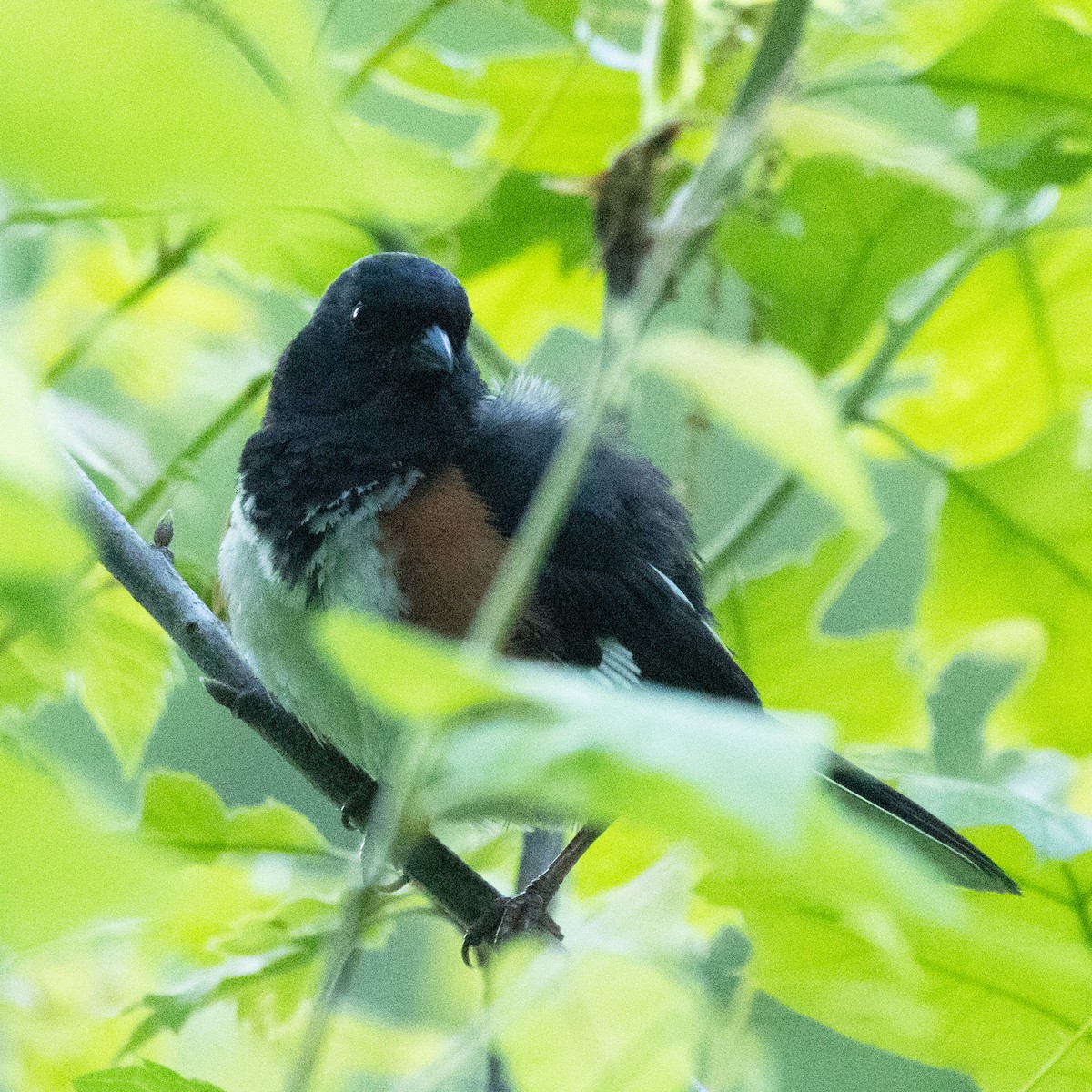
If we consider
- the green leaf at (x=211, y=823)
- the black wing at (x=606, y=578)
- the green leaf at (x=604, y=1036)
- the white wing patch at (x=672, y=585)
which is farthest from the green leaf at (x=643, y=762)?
the white wing patch at (x=672, y=585)

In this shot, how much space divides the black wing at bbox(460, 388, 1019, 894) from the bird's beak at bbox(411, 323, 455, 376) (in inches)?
2.5

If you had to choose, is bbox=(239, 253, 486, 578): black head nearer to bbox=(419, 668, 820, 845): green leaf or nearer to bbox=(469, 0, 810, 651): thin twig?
bbox=(469, 0, 810, 651): thin twig

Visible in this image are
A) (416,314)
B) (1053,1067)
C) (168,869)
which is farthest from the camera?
(416,314)

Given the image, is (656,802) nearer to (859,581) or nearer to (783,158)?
(783,158)

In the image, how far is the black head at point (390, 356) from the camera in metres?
1.13

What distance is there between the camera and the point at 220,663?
87 centimetres

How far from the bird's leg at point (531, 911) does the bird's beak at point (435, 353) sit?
0.41m

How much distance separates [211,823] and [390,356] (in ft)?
1.53

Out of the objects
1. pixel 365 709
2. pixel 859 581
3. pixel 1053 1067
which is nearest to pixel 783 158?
pixel 365 709

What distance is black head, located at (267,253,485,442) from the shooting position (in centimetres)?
113

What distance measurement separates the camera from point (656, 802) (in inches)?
8.3

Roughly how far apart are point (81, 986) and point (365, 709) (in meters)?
0.27

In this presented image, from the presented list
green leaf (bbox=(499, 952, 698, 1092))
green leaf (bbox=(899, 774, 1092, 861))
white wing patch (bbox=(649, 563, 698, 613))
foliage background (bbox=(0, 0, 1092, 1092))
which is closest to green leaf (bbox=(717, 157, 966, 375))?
foliage background (bbox=(0, 0, 1092, 1092))

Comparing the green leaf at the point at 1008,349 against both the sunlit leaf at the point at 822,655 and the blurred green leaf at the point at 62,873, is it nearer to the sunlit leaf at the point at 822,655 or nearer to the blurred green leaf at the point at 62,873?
the sunlit leaf at the point at 822,655
